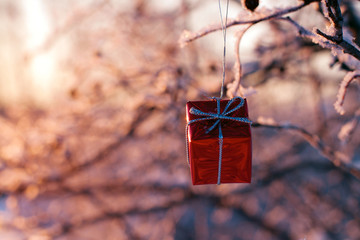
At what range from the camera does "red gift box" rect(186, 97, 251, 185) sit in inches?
49.7

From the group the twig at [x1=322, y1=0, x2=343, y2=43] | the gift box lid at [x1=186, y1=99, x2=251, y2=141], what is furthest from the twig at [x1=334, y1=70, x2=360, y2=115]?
the gift box lid at [x1=186, y1=99, x2=251, y2=141]

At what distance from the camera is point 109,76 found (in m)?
4.49

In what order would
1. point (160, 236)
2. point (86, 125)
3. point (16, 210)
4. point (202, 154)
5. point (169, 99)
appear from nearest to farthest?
point (202, 154), point (169, 99), point (86, 125), point (16, 210), point (160, 236)

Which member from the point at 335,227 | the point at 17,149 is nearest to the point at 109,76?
the point at 17,149

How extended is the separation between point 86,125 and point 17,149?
1325 mm

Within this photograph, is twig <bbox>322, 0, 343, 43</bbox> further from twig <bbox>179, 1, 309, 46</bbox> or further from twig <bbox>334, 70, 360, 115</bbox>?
twig <bbox>334, 70, 360, 115</bbox>

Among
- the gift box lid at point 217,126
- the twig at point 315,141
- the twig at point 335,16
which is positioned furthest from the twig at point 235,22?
the twig at point 315,141

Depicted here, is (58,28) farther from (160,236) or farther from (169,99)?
(160,236)

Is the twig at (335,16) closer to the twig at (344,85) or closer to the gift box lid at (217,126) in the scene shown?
the twig at (344,85)

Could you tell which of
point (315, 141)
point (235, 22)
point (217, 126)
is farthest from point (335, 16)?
point (315, 141)

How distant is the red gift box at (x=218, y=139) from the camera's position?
1262mm

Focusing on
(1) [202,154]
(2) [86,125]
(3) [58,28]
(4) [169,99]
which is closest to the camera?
(1) [202,154]

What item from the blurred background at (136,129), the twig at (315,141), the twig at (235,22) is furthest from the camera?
the blurred background at (136,129)

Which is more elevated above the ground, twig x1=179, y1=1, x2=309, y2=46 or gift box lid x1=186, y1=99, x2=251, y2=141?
twig x1=179, y1=1, x2=309, y2=46
